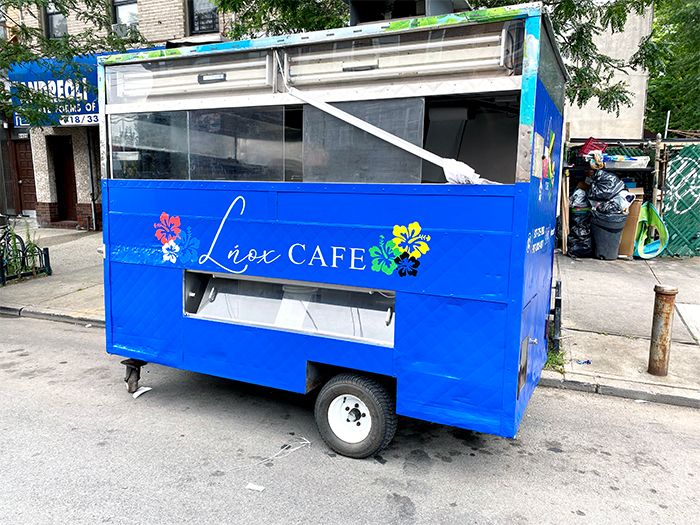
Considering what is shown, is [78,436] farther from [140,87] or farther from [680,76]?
[680,76]

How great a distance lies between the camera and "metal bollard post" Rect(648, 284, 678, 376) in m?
5.20

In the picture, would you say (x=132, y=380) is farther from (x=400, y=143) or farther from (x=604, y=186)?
(x=604, y=186)

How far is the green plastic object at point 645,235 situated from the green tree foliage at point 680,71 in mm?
4828

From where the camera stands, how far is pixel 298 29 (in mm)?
7141

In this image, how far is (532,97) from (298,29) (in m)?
4.98

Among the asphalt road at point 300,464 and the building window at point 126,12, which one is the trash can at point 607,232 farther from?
the building window at point 126,12

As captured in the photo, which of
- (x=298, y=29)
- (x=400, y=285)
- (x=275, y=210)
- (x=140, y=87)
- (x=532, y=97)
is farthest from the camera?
(x=298, y=29)

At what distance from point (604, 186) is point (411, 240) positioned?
8514 mm

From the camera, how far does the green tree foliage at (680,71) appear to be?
1634 cm

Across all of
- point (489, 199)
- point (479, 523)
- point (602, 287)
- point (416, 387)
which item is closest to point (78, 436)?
point (416, 387)

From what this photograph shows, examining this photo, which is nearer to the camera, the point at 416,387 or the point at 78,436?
the point at 416,387

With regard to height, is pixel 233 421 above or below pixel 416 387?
below

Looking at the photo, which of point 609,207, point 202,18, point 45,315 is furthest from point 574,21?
point 202,18

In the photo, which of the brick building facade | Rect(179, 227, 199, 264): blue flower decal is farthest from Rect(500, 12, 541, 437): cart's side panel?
the brick building facade
